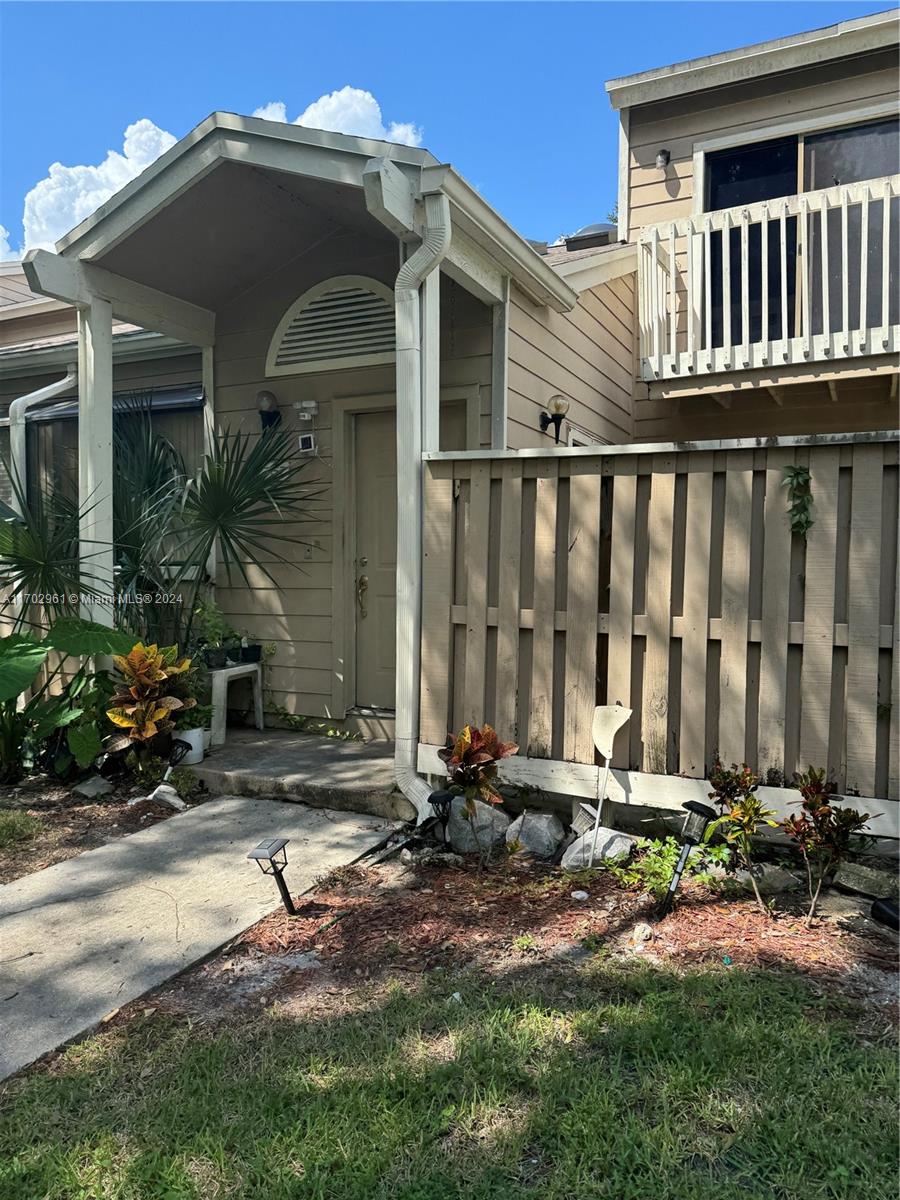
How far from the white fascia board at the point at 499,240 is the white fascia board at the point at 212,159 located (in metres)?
0.12

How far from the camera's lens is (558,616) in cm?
357

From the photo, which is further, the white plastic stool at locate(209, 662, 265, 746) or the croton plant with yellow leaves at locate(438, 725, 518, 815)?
the white plastic stool at locate(209, 662, 265, 746)

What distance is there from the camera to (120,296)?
510cm

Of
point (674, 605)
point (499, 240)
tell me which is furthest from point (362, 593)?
point (674, 605)

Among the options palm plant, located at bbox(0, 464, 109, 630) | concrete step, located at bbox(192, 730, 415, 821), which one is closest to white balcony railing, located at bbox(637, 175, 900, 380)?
concrete step, located at bbox(192, 730, 415, 821)

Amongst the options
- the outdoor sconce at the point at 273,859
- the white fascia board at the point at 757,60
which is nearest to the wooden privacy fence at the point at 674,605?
the outdoor sconce at the point at 273,859

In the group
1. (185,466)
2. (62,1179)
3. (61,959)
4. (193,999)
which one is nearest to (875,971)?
(193,999)

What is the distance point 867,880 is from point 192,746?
3.53 metres

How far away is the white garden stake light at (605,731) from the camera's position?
335 cm

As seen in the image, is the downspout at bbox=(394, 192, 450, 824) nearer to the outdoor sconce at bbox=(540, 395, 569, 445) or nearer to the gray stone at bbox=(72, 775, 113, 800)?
the outdoor sconce at bbox=(540, 395, 569, 445)

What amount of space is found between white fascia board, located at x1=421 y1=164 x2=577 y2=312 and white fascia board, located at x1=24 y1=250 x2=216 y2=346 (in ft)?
7.77

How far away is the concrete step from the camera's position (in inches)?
159

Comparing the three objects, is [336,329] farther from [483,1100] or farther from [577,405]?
[483,1100]

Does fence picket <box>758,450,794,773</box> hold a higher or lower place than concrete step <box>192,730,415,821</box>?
higher
